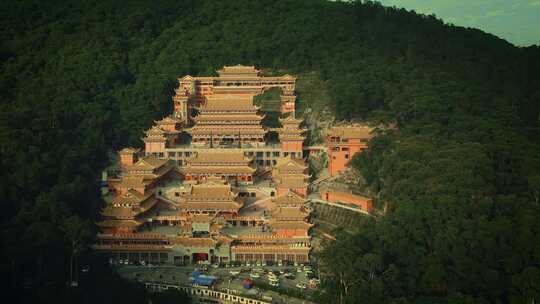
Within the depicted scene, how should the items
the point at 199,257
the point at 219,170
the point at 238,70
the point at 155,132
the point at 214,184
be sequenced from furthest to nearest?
the point at 238,70 < the point at 155,132 < the point at 219,170 < the point at 214,184 < the point at 199,257

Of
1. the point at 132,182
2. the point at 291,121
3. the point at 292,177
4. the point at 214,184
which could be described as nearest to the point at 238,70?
the point at 291,121

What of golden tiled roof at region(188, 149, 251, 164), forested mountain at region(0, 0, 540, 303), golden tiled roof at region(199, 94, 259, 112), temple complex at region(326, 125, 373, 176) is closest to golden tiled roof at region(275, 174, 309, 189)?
temple complex at region(326, 125, 373, 176)

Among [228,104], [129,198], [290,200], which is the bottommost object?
[129,198]

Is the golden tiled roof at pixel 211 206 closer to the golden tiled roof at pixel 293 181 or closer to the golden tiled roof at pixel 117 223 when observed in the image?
the golden tiled roof at pixel 117 223

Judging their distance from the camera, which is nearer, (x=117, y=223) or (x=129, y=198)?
(x=117, y=223)

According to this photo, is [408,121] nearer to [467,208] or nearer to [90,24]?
[467,208]

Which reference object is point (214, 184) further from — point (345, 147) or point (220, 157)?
point (345, 147)

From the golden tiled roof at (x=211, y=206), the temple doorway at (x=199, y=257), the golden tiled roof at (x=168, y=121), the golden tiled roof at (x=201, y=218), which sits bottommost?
the temple doorway at (x=199, y=257)

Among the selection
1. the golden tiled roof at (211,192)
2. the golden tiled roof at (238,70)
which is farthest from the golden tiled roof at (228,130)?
the golden tiled roof at (211,192)

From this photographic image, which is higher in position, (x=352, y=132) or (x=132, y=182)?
(x=352, y=132)
